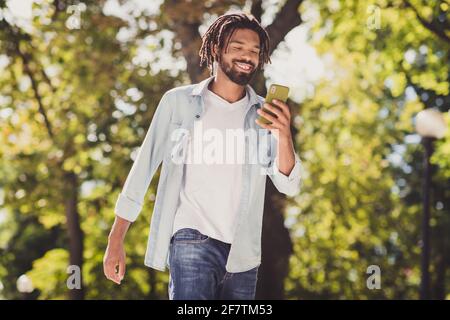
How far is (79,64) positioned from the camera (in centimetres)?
1079

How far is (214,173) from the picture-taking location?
3.25m

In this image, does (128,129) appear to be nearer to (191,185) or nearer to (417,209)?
(191,185)

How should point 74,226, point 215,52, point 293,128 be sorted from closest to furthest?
1. point 215,52
2. point 293,128
3. point 74,226

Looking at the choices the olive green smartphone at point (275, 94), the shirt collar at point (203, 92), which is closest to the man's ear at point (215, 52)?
the shirt collar at point (203, 92)

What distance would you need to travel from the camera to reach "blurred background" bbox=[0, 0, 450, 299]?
944 centimetres

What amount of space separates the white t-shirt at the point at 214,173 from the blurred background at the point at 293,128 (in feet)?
11.6

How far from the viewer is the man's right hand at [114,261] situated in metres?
3.15

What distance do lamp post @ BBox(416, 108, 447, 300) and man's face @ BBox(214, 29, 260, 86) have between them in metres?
7.12

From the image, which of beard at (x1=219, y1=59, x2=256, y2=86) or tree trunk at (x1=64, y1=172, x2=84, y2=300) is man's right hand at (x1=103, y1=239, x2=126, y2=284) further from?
tree trunk at (x1=64, y1=172, x2=84, y2=300)

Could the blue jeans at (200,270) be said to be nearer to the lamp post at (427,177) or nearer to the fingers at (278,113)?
the fingers at (278,113)

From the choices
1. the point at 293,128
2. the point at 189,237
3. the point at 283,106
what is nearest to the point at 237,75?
the point at 283,106

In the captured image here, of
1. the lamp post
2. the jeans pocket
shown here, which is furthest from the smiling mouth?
the lamp post

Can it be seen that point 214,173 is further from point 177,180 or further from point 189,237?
point 189,237

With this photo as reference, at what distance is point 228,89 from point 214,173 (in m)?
0.51
